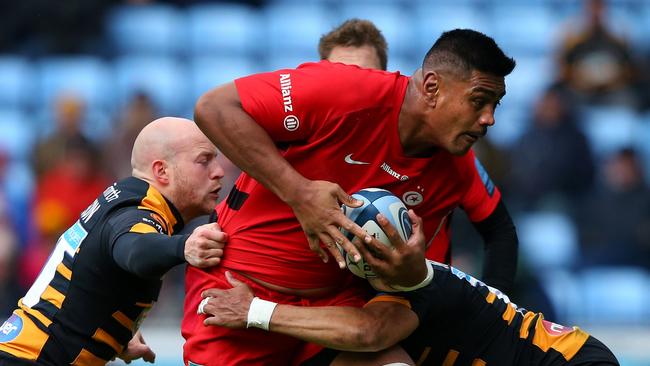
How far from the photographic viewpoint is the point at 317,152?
5238 mm

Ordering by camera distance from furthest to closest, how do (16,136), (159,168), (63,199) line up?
1. (16,136)
2. (63,199)
3. (159,168)

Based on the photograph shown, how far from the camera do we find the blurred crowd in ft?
33.0

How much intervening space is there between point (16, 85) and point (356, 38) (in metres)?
6.61

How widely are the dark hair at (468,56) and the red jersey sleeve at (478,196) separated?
0.74 meters

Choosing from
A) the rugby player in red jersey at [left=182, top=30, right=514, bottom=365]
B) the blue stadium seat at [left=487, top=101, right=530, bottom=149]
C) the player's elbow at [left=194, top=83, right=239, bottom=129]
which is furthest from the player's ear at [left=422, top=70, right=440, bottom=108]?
the blue stadium seat at [left=487, top=101, right=530, bottom=149]

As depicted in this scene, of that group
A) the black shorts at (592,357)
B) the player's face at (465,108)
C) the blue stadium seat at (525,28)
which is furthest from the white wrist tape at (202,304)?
the blue stadium seat at (525,28)

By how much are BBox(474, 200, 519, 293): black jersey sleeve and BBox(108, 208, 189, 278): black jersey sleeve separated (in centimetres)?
200

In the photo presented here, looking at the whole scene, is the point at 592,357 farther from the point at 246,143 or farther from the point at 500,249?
the point at 246,143

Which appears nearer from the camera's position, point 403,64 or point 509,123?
point 509,123

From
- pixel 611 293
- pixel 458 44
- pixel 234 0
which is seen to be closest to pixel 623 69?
pixel 611 293

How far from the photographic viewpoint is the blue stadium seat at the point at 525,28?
1290 cm

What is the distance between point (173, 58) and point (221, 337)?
7.69m

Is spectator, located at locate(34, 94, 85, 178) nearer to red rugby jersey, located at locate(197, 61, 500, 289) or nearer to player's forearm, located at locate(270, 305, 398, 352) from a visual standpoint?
red rugby jersey, located at locate(197, 61, 500, 289)

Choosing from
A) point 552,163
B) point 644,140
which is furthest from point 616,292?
point 644,140
